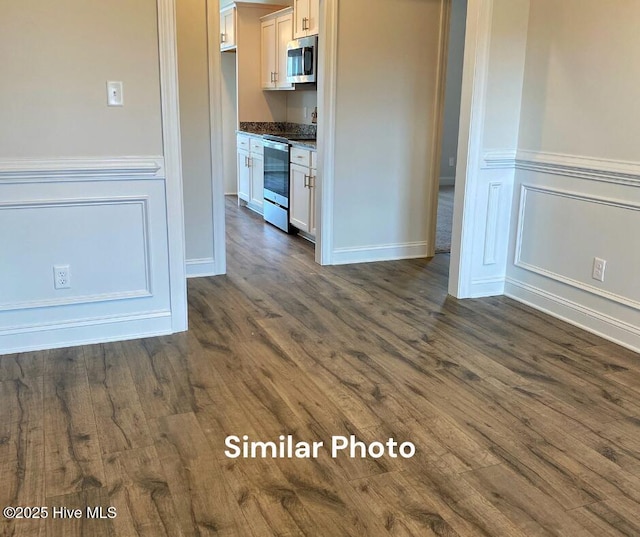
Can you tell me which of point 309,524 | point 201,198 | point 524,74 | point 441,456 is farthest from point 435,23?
point 309,524

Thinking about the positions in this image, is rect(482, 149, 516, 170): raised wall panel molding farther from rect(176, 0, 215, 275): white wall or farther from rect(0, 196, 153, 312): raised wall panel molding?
rect(0, 196, 153, 312): raised wall panel molding

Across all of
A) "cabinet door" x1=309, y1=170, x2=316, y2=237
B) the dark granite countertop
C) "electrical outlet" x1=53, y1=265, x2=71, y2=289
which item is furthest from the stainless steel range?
"electrical outlet" x1=53, y1=265, x2=71, y2=289

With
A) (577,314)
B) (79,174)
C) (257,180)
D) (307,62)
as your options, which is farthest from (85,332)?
(257,180)

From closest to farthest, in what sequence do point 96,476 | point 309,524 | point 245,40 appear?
point 309,524, point 96,476, point 245,40

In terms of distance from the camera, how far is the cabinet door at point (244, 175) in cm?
723

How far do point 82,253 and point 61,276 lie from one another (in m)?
0.16

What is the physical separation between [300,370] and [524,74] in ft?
8.10

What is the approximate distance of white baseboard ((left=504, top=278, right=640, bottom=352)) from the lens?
3444 mm

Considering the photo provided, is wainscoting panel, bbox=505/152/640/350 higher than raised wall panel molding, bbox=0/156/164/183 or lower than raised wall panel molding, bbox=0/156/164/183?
lower

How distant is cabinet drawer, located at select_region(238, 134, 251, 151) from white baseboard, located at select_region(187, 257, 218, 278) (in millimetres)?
2696

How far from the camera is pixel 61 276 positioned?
3229 mm

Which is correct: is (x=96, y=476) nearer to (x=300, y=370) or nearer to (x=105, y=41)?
(x=300, y=370)

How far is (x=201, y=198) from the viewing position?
458cm

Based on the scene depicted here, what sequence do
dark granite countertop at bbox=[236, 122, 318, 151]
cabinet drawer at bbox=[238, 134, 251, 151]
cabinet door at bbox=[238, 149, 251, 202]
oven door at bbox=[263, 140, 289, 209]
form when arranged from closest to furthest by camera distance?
oven door at bbox=[263, 140, 289, 209], dark granite countertop at bbox=[236, 122, 318, 151], cabinet drawer at bbox=[238, 134, 251, 151], cabinet door at bbox=[238, 149, 251, 202]
